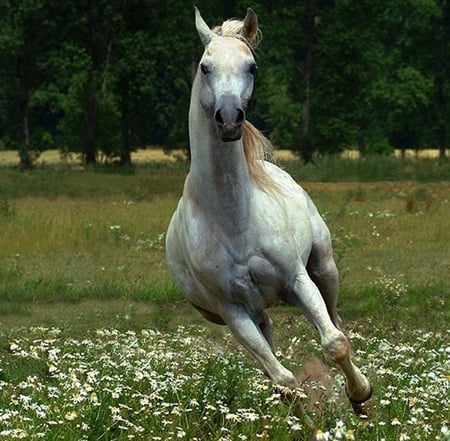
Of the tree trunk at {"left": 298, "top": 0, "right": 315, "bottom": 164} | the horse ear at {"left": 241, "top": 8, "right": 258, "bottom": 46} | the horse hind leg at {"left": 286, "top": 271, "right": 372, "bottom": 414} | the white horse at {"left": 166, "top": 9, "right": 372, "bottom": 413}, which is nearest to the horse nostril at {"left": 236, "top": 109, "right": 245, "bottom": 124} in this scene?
the white horse at {"left": 166, "top": 9, "right": 372, "bottom": 413}

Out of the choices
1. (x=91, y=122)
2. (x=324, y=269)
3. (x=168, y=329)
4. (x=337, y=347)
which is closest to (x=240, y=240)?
(x=337, y=347)

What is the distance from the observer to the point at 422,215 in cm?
2170

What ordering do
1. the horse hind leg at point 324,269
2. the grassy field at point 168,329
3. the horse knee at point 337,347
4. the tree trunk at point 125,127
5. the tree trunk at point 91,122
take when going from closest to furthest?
the grassy field at point 168,329, the horse knee at point 337,347, the horse hind leg at point 324,269, the tree trunk at point 91,122, the tree trunk at point 125,127

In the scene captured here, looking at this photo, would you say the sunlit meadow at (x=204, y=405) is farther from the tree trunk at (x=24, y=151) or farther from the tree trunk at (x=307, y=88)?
the tree trunk at (x=307, y=88)

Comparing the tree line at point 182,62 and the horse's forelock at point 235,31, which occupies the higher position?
the horse's forelock at point 235,31

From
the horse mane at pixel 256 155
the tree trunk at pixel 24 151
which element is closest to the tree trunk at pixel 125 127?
the tree trunk at pixel 24 151

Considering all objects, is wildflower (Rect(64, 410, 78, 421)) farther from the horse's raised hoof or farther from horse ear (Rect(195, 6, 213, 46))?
horse ear (Rect(195, 6, 213, 46))

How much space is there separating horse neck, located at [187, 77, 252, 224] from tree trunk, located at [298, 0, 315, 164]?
37.5m

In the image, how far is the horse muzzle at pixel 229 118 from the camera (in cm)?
625

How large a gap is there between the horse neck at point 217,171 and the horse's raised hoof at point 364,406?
127cm

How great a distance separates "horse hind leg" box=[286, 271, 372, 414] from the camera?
6.83 m

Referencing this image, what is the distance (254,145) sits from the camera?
7.46 metres

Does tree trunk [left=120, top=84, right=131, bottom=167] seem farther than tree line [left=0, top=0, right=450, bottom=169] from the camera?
Yes

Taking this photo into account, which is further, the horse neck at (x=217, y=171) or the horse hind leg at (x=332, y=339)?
the horse neck at (x=217, y=171)
